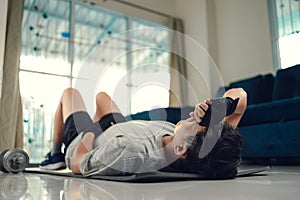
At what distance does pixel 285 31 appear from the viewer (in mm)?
3555

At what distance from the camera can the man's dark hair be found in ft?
3.25

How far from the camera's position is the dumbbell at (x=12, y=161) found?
4.77ft

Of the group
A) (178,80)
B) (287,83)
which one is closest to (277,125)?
(287,83)

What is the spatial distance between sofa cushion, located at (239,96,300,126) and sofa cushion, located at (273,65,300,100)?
2.04ft

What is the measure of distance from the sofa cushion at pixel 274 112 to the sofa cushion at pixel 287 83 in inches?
24.4

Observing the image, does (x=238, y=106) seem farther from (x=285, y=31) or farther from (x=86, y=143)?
(x=285, y=31)

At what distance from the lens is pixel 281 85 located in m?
2.77

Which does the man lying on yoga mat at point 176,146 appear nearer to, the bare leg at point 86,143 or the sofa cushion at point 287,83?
the bare leg at point 86,143

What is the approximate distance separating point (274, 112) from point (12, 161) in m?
1.67

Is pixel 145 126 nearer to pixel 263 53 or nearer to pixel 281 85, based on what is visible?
pixel 281 85

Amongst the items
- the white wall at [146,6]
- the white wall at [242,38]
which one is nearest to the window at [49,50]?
the white wall at [146,6]

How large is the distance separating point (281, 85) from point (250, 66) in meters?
1.12

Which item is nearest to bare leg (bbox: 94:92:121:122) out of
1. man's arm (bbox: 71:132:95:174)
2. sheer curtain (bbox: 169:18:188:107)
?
man's arm (bbox: 71:132:95:174)

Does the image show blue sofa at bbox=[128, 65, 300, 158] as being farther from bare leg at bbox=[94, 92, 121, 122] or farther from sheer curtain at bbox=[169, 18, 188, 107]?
sheer curtain at bbox=[169, 18, 188, 107]
